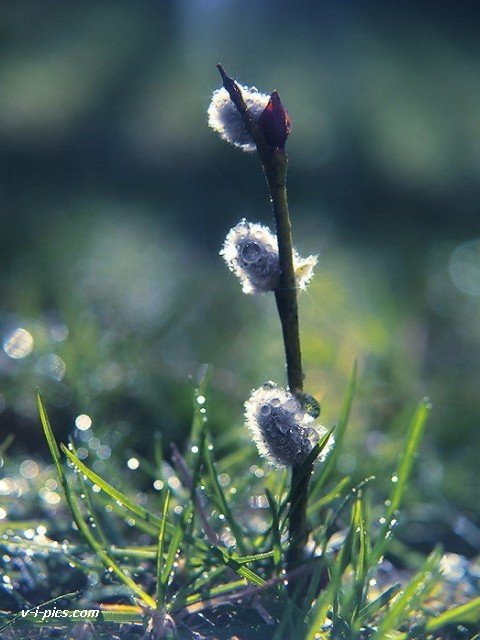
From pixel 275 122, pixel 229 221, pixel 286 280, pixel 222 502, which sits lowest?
pixel 222 502

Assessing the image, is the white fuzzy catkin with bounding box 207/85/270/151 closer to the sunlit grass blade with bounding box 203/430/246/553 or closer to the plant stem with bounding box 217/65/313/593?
the plant stem with bounding box 217/65/313/593

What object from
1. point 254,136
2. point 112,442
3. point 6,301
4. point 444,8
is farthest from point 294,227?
point 444,8

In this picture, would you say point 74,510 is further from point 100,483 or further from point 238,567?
point 238,567

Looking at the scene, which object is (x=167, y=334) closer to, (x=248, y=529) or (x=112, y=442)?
(x=112, y=442)

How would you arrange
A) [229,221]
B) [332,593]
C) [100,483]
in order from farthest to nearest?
[229,221] → [100,483] → [332,593]

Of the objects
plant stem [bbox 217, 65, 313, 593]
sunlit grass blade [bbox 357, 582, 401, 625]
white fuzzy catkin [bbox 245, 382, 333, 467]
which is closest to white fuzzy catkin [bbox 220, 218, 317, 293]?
plant stem [bbox 217, 65, 313, 593]

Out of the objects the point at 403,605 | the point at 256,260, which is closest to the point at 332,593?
the point at 403,605

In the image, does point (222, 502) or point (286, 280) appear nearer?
point (286, 280)
